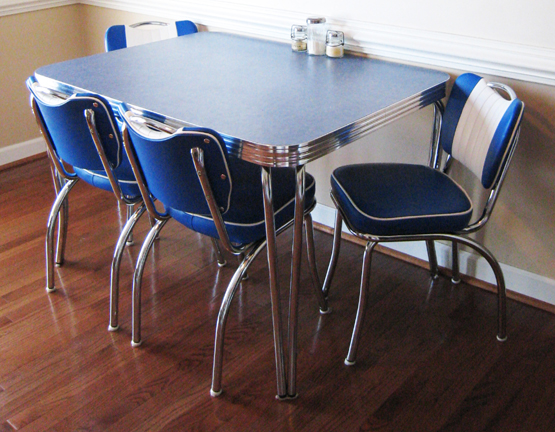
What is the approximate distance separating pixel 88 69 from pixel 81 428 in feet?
3.86

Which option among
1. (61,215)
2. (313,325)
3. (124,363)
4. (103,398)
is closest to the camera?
(103,398)

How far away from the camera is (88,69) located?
2.07 meters

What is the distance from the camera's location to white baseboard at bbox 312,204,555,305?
1.99m

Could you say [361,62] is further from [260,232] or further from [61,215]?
[61,215]

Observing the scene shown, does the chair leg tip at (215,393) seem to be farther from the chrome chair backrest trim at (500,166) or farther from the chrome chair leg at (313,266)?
the chrome chair backrest trim at (500,166)

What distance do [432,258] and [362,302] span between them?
1.71ft

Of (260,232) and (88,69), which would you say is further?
(88,69)

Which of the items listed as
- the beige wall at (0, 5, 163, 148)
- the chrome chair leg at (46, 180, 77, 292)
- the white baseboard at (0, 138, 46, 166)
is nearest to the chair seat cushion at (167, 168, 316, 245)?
the chrome chair leg at (46, 180, 77, 292)

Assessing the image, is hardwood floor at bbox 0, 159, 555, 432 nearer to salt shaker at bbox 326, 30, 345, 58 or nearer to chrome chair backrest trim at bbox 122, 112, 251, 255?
chrome chair backrest trim at bbox 122, 112, 251, 255

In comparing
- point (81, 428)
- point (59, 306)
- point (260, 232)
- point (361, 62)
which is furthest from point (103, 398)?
point (361, 62)

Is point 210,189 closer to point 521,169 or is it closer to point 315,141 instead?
point 315,141

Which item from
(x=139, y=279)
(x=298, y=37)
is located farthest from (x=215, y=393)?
(x=298, y=37)

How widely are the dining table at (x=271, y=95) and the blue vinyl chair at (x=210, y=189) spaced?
0.29 feet

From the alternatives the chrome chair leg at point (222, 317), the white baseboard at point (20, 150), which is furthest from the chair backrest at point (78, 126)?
the white baseboard at point (20, 150)
